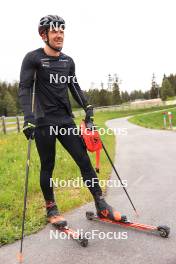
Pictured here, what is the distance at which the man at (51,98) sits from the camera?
4.94 m

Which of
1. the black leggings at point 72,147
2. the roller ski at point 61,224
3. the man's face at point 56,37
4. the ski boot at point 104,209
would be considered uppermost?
the man's face at point 56,37

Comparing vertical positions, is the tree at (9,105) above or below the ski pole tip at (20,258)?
above

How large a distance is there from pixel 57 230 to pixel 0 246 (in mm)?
784

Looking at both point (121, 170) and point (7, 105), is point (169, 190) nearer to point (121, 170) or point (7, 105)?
point (121, 170)

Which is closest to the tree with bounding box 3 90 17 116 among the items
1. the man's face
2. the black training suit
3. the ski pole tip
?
the black training suit

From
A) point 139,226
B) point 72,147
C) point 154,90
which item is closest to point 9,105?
point 154,90

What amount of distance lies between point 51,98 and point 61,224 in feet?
5.40

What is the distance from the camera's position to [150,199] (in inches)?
251

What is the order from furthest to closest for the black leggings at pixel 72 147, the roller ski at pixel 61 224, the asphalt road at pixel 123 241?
the black leggings at pixel 72 147
the roller ski at pixel 61 224
the asphalt road at pixel 123 241

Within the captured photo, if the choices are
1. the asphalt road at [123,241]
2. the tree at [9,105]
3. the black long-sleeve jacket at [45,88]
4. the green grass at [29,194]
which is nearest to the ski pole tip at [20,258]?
the asphalt road at [123,241]

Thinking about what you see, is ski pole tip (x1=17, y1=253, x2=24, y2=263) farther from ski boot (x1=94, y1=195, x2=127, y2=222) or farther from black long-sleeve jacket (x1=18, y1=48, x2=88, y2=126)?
black long-sleeve jacket (x1=18, y1=48, x2=88, y2=126)

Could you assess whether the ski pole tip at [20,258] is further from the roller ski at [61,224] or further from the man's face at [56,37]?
the man's face at [56,37]

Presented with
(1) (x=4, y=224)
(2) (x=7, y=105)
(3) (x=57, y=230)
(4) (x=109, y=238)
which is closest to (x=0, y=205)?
(1) (x=4, y=224)

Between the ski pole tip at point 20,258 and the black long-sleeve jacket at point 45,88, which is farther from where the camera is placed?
the black long-sleeve jacket at point 45,88
